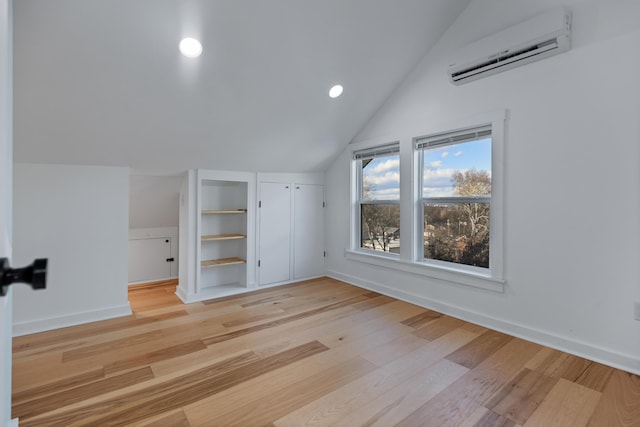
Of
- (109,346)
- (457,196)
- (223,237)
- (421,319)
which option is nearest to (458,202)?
(457,196)

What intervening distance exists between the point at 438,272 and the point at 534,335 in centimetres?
94

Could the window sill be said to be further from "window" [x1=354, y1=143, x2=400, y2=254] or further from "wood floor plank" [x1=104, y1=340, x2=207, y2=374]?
"wood floor plank" [x1=104, y1=340, x2=207, y2=374]

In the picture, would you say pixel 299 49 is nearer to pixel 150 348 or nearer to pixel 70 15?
pixel 70 15

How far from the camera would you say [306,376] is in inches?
83.4

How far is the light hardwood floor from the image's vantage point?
5.71 ft

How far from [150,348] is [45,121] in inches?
75.7

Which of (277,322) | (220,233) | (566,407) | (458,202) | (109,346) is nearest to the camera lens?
(566,407)

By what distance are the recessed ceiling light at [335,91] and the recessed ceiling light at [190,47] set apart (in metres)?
1.33

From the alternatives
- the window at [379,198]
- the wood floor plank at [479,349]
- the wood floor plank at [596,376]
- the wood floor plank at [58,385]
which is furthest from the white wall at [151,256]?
the wood floor plank at [596,376]

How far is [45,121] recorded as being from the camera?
8.05ft

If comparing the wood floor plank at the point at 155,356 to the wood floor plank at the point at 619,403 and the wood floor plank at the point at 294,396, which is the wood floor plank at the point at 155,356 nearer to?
the wood floor plank at the point at 294,396

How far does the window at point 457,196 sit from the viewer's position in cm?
301

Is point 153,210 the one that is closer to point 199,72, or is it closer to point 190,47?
point 199,72

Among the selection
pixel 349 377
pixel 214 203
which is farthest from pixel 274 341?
pixel 214 203
